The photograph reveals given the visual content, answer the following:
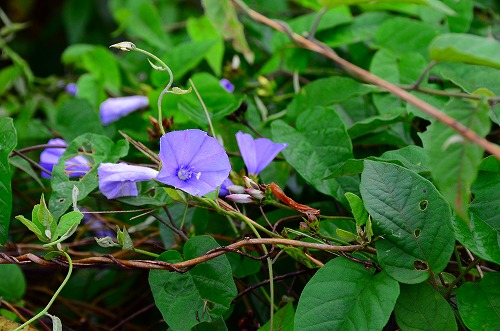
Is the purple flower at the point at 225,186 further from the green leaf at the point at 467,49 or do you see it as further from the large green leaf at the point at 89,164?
the green leaf at the point at 467,49

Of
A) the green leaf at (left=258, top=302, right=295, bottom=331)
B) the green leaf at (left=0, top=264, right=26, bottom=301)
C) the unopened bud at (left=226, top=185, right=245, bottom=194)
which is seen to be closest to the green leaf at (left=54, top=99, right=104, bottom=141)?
the green leaf at (left=0, top=264, right=26, bottom=301)

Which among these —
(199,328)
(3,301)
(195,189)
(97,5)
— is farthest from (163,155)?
(97,5)

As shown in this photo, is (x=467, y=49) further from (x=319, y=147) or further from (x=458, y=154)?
(x=319, y=147)

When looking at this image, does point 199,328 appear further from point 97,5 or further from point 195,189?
point 97,5

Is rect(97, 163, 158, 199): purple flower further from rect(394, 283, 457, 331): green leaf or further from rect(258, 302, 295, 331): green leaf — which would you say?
rect(394, 283, 457, 331): green leaf

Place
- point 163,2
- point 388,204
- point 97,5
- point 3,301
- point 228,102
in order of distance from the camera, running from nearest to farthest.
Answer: point 388,204 → point 3,301 → point 228,102 → point 163,2 → point 97,5

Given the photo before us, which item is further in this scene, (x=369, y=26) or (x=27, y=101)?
(x=27, y=101)

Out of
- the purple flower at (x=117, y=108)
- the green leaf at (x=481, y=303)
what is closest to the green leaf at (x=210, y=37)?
the purple flower at (x=117, y=108)
